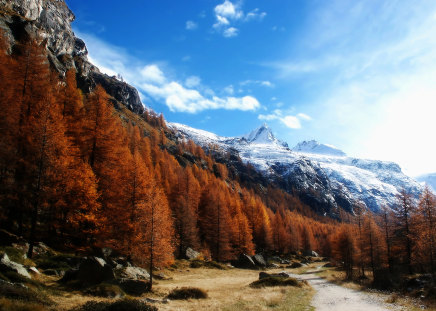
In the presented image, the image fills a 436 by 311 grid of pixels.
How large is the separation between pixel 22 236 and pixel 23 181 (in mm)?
5208

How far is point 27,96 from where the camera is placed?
103 ft

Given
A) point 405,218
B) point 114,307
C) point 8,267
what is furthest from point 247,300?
point 405,218

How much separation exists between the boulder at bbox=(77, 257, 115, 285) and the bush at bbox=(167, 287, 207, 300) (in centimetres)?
554

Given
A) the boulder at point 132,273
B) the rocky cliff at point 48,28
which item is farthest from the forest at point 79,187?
the rocky cliff at point 48,28

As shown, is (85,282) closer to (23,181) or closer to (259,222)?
(23,181)

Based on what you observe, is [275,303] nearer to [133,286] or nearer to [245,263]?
[133,286]

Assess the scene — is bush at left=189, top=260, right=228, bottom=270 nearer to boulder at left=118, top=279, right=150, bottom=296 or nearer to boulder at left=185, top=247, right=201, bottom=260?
boulder at left=185, top=247, right=201, bottom=260

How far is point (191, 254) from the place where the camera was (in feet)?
178

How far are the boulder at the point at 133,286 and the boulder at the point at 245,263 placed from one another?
138ft

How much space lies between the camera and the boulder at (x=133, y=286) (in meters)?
22.7

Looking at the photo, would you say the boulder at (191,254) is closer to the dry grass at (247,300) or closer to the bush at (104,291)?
the dry grass at (247,300)

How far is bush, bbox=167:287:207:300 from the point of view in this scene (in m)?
23.7

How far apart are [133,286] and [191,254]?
32259 mm

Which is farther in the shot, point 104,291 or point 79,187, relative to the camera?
point 79,187
